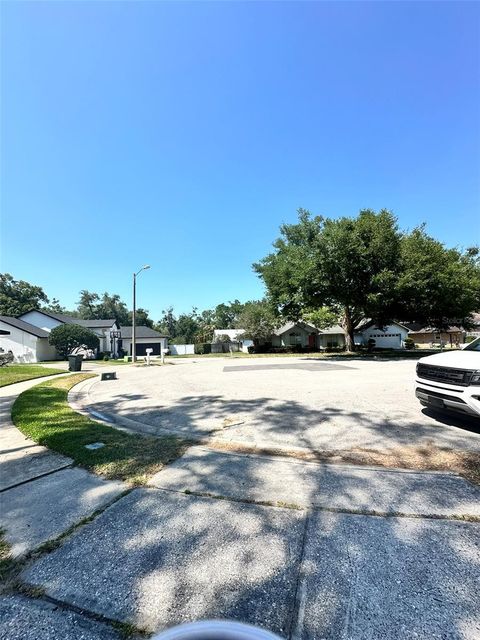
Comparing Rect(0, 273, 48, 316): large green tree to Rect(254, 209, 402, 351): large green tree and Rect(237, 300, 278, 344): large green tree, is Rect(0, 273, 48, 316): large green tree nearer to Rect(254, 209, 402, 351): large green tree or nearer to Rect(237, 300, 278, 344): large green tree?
Rect(237, 300, 278, 344): large green tree

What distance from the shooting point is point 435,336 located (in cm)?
5191

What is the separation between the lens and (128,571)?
82.3 inches

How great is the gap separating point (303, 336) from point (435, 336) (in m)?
22.3

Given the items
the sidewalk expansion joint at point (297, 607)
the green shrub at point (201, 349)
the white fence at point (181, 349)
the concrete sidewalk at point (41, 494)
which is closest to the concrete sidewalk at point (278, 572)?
the sidewalk expansion joint at point (297, 607)

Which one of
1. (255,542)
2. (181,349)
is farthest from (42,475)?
(181,349)

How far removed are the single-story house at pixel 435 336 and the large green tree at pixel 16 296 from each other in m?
63.7

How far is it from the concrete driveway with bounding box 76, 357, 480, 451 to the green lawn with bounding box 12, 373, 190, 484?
66 cm

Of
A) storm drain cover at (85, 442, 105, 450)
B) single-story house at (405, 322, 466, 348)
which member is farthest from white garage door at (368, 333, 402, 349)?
storm drain cover at (85, 442, 105, 450)

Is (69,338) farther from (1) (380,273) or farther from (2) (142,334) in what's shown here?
(1) (380,273)

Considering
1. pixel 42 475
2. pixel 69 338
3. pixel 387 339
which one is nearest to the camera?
pixel 42 475

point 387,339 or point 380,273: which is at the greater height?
point 380,273

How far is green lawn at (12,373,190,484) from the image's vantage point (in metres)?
3.77

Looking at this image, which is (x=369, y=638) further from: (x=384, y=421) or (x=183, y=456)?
(x=384, y=421)

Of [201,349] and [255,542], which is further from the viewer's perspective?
[201,349]
